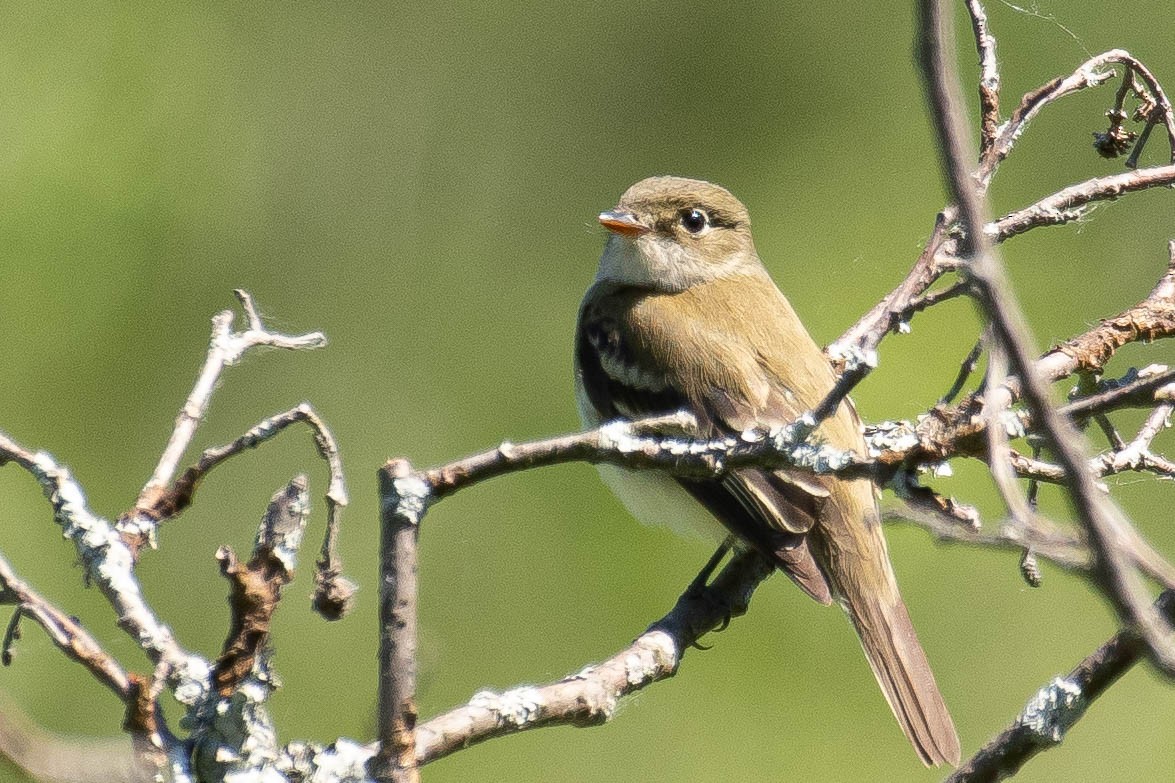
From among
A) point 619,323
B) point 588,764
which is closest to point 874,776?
point 588,764

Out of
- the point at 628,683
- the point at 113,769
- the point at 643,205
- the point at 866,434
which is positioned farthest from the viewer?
the point at 643,205

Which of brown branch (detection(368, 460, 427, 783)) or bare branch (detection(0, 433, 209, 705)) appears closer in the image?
brown branch (detection(368, 460, 427, 783))

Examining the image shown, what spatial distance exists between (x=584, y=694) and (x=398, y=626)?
80cm

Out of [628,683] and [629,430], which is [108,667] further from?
[628,683]

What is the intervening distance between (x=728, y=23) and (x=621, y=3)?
1.68 ft

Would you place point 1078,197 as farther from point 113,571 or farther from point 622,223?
point 113,571

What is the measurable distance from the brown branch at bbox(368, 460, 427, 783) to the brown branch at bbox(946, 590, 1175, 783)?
892 mm

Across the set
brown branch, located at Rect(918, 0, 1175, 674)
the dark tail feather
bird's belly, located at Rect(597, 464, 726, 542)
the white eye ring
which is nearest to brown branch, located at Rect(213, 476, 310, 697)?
brown branch, located at Rect(918, 0, 1175, 674)

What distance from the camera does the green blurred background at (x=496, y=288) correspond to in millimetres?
4844

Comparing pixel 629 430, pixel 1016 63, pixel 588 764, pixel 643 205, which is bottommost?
pixel 629 430

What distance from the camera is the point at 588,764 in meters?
4.67

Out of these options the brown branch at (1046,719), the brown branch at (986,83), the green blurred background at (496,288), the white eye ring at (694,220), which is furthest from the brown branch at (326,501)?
the white eye ring at (694,220)

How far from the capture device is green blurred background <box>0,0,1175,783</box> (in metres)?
4.84

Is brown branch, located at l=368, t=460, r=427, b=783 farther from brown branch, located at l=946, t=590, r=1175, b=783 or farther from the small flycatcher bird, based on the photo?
the small flycatcher bird
